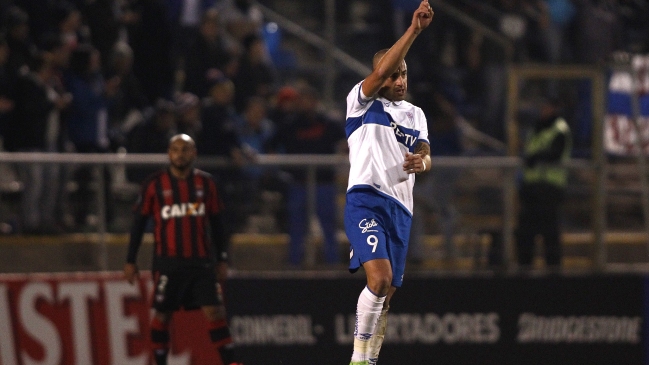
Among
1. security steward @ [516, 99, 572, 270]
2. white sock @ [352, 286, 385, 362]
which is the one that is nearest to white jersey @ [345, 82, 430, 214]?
white sock @ [352, 286, 385, 362]

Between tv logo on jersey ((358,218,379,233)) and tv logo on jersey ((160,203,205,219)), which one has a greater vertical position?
tv logo on jersey ((160,203,205,219))

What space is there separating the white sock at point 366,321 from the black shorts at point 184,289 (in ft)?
9.60

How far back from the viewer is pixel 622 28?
1535cm

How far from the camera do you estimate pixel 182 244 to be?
10031 millimetres

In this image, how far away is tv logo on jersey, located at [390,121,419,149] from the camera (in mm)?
7758

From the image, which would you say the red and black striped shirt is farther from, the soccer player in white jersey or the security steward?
the security steward

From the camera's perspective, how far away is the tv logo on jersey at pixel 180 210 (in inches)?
396

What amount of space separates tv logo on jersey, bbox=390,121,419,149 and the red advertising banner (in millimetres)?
3964

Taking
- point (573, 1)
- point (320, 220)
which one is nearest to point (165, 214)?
point (320, 220)

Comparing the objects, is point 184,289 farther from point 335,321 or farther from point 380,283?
point 380,283

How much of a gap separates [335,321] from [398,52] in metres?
4.67

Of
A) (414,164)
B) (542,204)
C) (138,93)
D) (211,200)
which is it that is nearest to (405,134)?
(414,164)

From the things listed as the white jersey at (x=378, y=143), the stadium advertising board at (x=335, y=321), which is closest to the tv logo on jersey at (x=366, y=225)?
the white jersey at (x=378, y=143)

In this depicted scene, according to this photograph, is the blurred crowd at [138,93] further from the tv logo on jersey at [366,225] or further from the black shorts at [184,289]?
the tv logo on jersey at [366,225]
